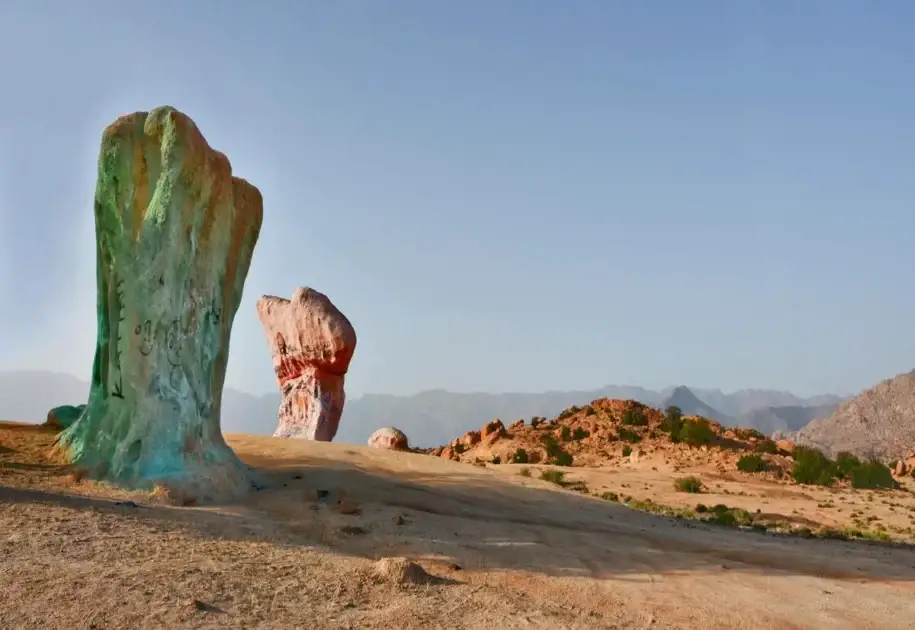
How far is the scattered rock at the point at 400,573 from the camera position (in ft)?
24.4

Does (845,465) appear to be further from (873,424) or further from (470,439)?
(873,424)

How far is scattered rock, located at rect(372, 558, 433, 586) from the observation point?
7434 millimetres

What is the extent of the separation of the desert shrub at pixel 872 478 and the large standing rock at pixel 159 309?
25725 mm

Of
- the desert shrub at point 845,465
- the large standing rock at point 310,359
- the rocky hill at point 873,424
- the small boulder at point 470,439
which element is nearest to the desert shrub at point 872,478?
the desert shrub at point 845,465

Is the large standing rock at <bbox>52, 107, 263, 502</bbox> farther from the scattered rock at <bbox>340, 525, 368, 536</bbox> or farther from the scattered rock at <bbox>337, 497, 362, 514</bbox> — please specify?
the scattered rock at <bbox>340, 525, 368, 536</bbox>

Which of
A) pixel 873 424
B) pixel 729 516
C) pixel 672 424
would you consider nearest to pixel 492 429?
pixel 672 424

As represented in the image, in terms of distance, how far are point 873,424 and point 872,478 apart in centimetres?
4478

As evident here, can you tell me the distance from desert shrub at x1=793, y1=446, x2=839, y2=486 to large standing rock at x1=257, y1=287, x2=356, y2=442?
18.4 meters

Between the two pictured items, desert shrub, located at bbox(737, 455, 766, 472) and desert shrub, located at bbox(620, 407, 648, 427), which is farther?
desert shrub, located at bbox(620, 407, 648, 427)

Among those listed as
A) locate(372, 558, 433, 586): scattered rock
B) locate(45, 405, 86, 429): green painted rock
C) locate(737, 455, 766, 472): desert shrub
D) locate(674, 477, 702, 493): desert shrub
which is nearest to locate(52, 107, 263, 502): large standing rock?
locate(45, 405, 86, 429): green painted rock

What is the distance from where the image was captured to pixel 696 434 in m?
34.3

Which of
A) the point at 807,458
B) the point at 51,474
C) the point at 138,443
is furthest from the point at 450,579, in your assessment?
the point at 807,458

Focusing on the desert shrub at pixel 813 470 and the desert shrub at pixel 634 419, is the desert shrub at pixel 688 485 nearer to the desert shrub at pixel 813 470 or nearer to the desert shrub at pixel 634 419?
the desert shrub at pixel 813 470

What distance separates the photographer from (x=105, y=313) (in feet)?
42.2
